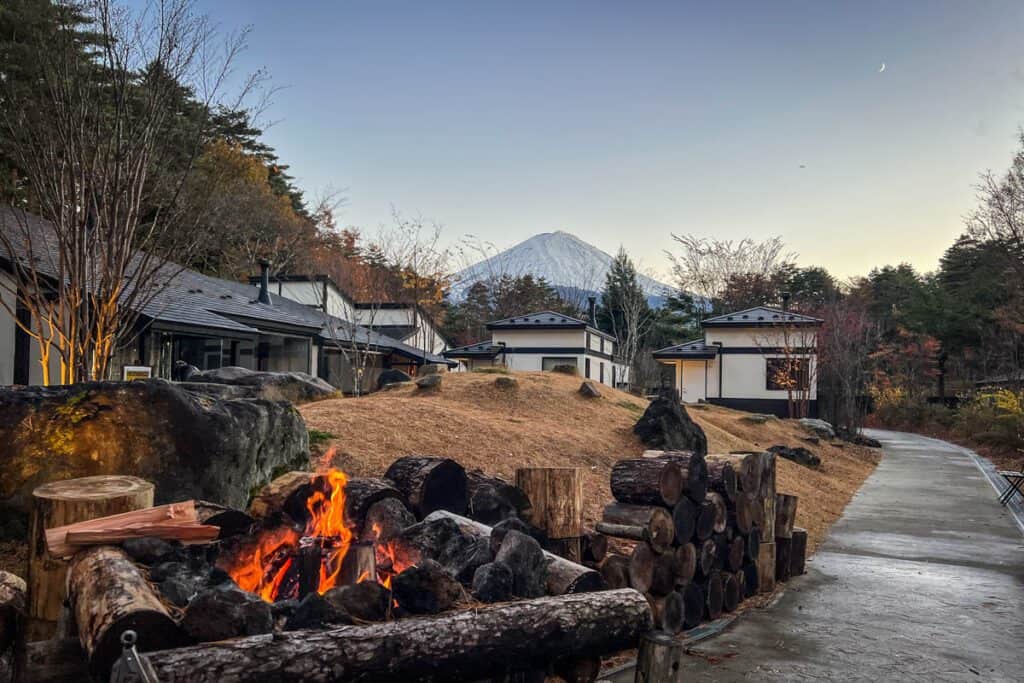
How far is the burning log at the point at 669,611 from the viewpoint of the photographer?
201 inches

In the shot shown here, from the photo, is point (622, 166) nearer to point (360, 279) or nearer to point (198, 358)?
point (198, 358)

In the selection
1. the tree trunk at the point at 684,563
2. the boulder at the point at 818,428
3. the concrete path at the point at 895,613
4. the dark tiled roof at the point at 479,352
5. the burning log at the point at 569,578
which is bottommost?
the concrete path at the point at 895,613

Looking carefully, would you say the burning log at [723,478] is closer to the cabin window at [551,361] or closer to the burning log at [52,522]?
the burning log at [52,522]

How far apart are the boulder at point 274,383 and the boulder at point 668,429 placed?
20.0 feet

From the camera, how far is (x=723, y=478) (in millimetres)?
5965

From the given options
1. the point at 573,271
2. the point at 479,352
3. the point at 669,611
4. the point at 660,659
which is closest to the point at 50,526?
the point at 660,659

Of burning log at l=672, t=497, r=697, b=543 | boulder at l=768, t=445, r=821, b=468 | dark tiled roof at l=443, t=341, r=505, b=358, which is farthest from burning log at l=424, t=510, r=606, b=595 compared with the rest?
dark tiled roof at l=443, t=341, r=505, b=358

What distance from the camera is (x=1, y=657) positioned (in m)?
2.85

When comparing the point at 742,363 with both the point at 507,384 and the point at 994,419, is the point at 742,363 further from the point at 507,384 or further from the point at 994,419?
the point at 507,384

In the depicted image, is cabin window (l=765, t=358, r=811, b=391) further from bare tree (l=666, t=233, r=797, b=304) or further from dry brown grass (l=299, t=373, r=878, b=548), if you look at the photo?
bare tree (l=666, t=233, r=797, b=304)

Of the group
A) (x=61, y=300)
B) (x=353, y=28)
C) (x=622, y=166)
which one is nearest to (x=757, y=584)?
(x=61, y=300)

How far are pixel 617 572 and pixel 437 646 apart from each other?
2382mm

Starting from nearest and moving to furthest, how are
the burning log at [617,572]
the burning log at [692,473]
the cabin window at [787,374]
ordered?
the burning log at [617,572] < the burning log at [692,473] < the cabin window at [787,374]

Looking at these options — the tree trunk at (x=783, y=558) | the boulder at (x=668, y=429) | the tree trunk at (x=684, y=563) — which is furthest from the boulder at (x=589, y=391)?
the tree trunk at (x=684, y=563)
